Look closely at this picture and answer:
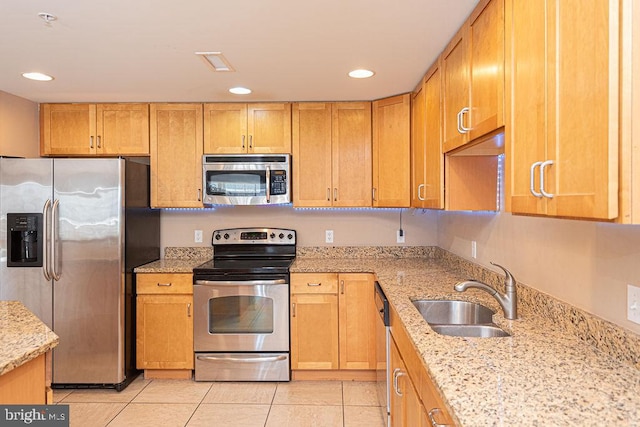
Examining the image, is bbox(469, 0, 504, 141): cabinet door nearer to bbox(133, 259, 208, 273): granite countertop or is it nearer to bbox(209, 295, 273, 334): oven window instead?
bbox(209, 295, 273, 334): oven window

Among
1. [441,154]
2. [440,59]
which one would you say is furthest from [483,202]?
[440,59]

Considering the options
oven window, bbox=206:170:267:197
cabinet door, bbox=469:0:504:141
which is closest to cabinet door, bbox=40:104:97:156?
oven window, bbox=206:170:267:197

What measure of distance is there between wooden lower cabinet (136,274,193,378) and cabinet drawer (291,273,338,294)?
0.80 m

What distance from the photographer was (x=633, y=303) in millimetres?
1296

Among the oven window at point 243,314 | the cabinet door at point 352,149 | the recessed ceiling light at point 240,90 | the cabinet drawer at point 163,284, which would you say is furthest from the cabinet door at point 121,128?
the cabinet door at point 352,149

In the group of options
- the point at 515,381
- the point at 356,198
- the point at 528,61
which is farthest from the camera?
the point at 356,198

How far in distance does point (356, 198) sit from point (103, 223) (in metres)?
1.91

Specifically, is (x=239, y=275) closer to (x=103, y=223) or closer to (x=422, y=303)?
(x=103, y=223)

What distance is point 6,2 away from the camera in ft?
5.84

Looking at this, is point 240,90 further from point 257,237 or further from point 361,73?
point 257,237

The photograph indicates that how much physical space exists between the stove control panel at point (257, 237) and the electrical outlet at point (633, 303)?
107 inches

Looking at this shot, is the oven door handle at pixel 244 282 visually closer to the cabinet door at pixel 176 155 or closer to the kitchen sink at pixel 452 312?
the cabinet door at pixel 176 155

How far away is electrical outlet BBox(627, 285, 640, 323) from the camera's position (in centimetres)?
128

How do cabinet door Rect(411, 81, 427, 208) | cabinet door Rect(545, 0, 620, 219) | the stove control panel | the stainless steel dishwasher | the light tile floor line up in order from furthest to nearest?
the stove control panel
cabinet door Rect(411, 81, 427, 208)
the light tile floor
the stainless steel dishwasher
cabinet door Rect(545, 0, 620, 219)
